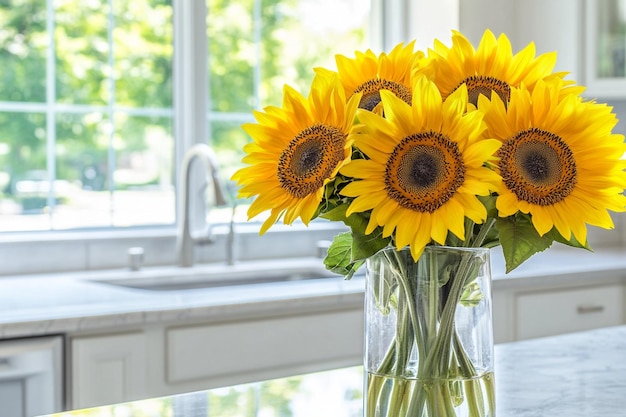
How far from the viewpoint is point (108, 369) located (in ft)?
5.47

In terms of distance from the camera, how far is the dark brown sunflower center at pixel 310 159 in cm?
58

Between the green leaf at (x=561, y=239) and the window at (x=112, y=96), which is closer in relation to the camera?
the green leaf at (x=561, y=239)

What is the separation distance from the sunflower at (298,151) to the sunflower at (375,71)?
0.04 m

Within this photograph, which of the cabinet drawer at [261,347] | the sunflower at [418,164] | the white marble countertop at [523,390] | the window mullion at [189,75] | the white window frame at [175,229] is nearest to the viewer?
the sunflower at [418,164]

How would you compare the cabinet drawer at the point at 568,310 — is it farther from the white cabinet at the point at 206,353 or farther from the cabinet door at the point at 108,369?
the cabinet door at the point at 108,369

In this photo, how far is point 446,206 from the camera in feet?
1.86

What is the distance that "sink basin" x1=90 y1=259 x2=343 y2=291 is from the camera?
91.2 inches

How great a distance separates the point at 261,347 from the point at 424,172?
4.39 ft

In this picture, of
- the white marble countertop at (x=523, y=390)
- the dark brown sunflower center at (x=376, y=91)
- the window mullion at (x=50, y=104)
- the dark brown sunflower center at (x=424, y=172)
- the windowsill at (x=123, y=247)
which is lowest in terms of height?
the white marble countertop at (x=523, y=390)

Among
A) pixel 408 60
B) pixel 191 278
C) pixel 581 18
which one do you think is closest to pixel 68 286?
pixel 191 278

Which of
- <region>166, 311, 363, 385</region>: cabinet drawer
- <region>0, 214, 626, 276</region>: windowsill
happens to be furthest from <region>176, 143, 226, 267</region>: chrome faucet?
<region>166, 311, 363, 385</region>: cabinet drawer

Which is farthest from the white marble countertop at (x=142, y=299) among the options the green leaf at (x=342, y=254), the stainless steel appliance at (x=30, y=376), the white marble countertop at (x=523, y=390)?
the green leaf at (x=342, y=254)

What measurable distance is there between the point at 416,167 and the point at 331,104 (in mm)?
77

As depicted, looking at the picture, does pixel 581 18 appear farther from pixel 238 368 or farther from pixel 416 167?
pixel 416 167
